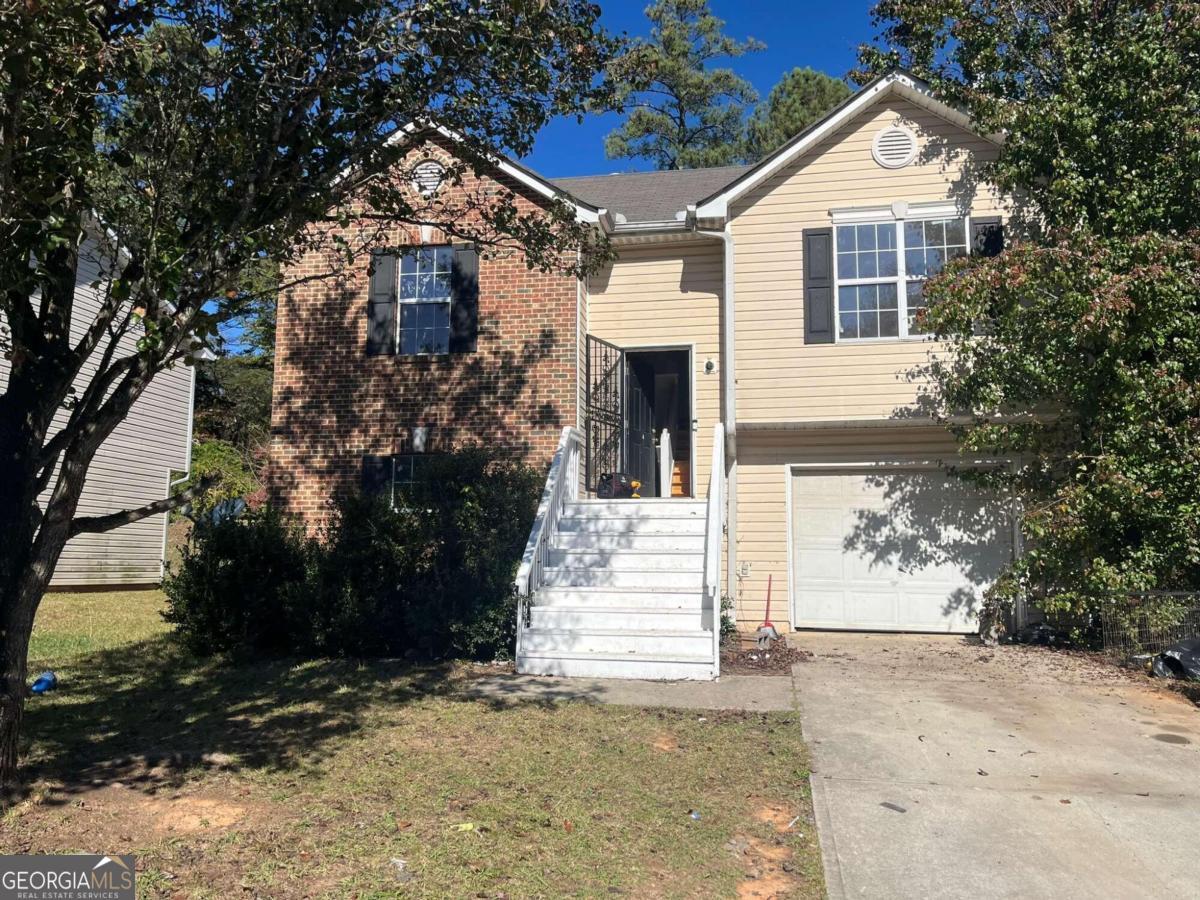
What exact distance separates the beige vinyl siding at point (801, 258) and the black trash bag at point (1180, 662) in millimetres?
3859

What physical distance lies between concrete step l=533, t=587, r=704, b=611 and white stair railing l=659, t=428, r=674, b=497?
152 inches

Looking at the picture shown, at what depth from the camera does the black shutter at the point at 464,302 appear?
1166cm

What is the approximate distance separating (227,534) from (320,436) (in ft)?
8.71

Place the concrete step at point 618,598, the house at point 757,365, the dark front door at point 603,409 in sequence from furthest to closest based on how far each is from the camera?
the dark front door at point 603,409 → the house at point 757,365 → the concrete step at point 618,598

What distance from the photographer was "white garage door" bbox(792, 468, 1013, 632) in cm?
1112

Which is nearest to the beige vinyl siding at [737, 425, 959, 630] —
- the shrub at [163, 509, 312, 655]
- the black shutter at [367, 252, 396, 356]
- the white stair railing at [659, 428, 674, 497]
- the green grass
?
the white stair railing at [659, 428, 674, 497]

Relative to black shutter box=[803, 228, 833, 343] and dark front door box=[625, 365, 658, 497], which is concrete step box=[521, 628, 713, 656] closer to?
dark front door box=[625, 365, 658, 497]

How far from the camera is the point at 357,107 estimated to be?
20.5 feet

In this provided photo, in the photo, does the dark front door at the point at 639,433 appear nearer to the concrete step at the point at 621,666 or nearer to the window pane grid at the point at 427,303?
the window pane grid at the point at 427,303

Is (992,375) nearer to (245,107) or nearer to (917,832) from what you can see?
(917,832)

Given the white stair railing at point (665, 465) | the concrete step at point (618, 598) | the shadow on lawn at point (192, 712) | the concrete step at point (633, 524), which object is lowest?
the shadow on lawn at point (192, 712)

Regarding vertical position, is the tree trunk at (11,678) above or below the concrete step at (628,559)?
below

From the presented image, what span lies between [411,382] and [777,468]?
502cm

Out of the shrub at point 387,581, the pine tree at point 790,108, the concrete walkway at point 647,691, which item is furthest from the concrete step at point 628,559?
the pine tree at point 790,108
